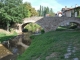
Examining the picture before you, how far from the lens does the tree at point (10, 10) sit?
127 feet

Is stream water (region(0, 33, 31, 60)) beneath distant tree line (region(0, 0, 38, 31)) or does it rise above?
beneath

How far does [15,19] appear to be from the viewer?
40.2 meters

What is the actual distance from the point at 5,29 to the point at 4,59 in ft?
82.9

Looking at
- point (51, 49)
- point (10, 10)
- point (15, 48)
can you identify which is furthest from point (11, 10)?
point (51, 49)

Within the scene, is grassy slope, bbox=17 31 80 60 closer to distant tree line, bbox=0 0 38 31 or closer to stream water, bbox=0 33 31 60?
stream water, bbox=0 33 31 60

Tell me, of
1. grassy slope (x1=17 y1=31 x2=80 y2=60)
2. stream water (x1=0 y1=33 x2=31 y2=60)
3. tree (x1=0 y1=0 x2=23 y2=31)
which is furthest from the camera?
tree (x1=0 y1=0 x2=23 y2=31)

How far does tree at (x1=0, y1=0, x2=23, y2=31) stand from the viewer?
38.8 m

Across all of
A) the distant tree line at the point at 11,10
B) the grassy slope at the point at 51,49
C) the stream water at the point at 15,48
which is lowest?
the stream water at the point at 15,48

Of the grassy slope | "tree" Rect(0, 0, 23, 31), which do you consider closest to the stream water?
the grassy slope

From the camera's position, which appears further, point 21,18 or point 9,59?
point 21,18

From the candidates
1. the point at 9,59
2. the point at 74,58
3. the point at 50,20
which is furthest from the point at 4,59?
the point at 50,20

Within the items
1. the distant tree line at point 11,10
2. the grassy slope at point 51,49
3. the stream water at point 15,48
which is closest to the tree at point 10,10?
the distant tree line at point 11,10

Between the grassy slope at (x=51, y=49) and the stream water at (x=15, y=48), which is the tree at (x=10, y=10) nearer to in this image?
the stream water at (x=15, y=48)

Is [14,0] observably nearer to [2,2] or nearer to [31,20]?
[2,2]
